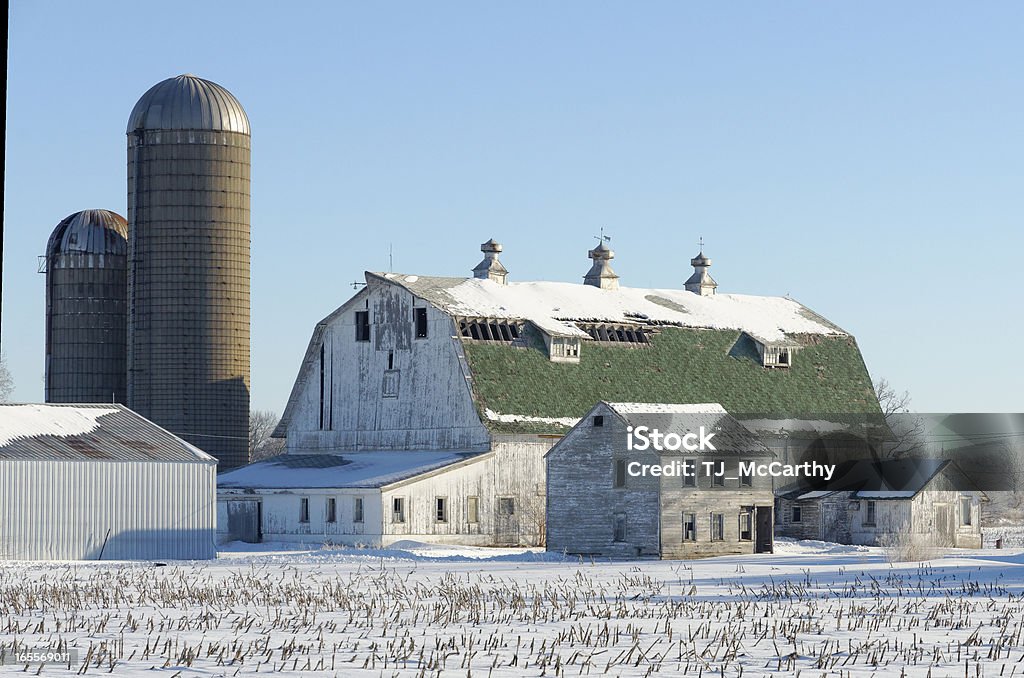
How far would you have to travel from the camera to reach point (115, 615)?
72.3ft

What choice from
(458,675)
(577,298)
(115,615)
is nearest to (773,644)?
(458,675)

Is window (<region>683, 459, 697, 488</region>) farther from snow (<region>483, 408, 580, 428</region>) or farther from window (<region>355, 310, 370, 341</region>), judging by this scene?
window (<region>355, 310, 370, 341</region>)

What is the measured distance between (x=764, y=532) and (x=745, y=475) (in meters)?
1.82

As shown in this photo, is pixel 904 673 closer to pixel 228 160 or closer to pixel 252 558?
pixel 252 558

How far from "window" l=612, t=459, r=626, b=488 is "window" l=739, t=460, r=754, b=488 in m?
3.45

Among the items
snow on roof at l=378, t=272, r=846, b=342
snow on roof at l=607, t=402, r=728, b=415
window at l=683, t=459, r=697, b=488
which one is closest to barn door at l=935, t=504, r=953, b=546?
snow on roof at l=607, t=402, r=728, b=415

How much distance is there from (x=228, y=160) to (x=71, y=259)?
351 inches

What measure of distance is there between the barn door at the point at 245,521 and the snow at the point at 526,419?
8.21m

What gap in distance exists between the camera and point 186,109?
207 feet

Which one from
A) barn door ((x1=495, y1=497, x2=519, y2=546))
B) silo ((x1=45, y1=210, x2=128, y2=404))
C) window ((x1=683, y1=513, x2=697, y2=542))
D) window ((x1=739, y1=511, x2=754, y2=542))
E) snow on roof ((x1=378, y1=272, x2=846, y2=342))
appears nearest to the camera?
window ((x1=683, y1=513, x2=697, y2=542))

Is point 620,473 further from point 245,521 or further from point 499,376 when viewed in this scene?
point 245,521

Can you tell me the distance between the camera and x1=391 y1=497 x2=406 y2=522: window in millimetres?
49562

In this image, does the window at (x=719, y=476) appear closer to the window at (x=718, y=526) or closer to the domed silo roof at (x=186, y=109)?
the window at (x=718, y=526)

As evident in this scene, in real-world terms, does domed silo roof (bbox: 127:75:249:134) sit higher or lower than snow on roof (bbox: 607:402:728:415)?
higher
